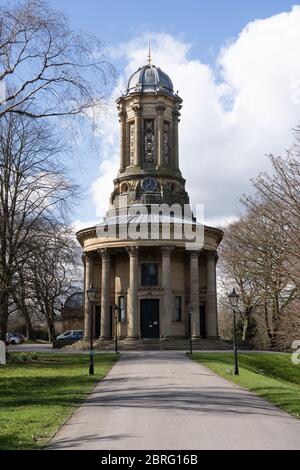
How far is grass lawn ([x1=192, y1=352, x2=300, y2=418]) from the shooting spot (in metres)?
16.7

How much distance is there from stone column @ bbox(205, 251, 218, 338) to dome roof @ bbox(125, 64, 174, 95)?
57.9 ft

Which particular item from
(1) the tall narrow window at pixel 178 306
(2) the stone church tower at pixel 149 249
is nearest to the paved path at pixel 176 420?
(2) the stone church tower at pixel 149 249

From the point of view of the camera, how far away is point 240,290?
54750 mm

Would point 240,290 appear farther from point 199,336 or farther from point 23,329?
point 23,329

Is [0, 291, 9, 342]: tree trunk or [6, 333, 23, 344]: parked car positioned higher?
[0, 291, 9, 342]: tree trunk

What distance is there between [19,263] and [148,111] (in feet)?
106

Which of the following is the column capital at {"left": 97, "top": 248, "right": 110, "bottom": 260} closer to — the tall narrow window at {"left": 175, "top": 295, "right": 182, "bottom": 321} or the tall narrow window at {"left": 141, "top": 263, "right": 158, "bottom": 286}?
the tall narrow window at {"left": 141, "top": 263, "right": 158, "bottom": 286}

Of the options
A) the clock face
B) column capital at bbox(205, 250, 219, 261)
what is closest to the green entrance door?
column capital at bbox(205, 250, 219, 261)

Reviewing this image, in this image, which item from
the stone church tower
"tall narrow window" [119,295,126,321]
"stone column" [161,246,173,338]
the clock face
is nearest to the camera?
"stone column" [161,246,173,338]

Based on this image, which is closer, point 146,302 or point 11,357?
point 11,357

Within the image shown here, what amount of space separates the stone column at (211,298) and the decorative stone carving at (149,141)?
11.6 meters

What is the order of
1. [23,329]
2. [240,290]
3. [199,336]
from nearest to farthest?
[199,336]
[240,290]
[23,329]

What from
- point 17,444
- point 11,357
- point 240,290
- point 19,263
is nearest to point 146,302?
point 240,290

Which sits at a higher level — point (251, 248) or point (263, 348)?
point (251, 248)
